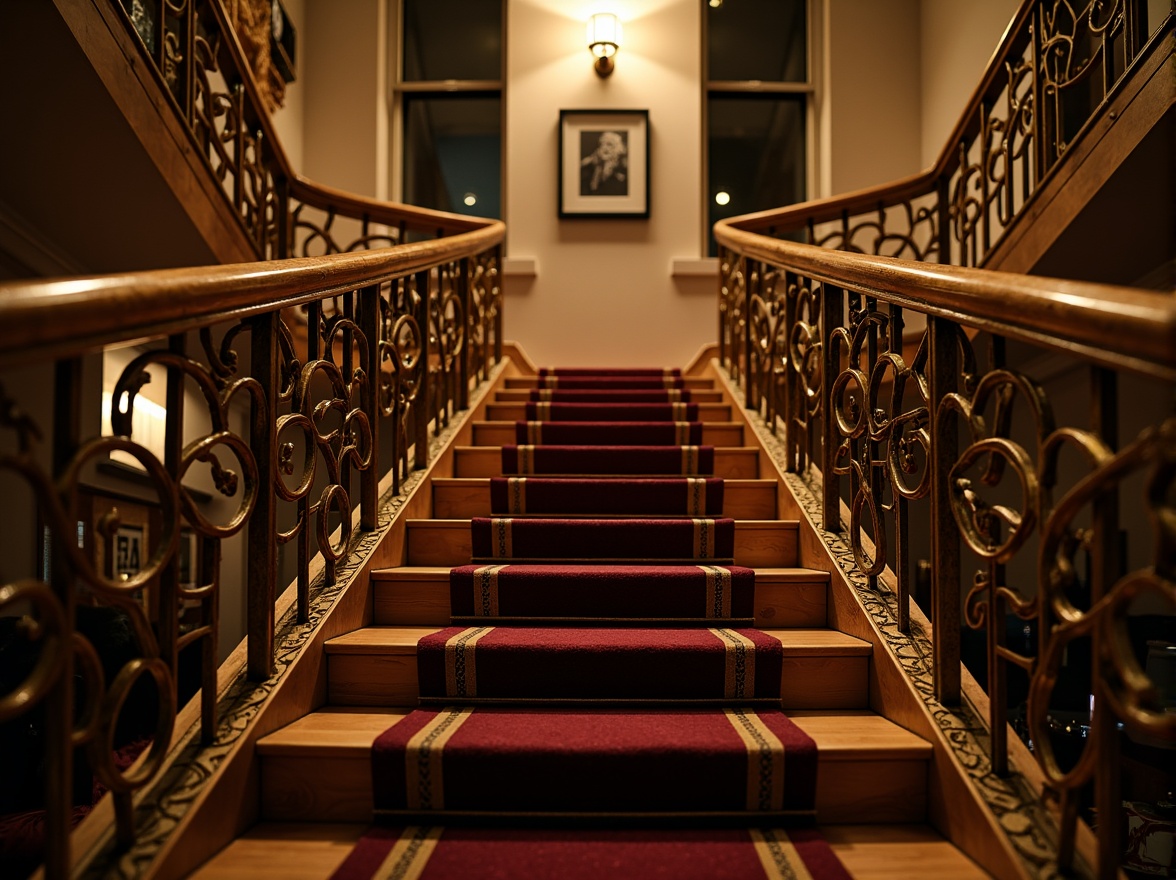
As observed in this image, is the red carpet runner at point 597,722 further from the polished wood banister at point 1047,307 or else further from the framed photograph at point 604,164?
the framed photograph at point 604,164

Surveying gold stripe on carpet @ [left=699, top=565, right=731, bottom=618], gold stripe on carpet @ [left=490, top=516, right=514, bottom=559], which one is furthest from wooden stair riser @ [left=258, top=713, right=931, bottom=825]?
gold stripe on carpet @ [left=490, top=516, right=514, bottom=559]

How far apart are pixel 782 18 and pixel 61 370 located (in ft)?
21.4

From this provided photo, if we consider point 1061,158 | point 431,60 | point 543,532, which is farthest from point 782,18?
point 543,532

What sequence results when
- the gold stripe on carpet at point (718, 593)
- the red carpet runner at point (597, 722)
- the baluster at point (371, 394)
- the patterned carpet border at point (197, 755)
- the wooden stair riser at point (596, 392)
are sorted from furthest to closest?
the wooden stair riser at point (596, 392)
the baluster at point (371, 394)
the gold stripe on carpet at point (718, 593)
the red carpet runner at point (597, 722)
the patterned carpet border at point (197, 755)

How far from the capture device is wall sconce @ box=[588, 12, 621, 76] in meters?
6.05

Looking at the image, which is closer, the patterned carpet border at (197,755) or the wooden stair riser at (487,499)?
the patterned carpet border at (197,755)

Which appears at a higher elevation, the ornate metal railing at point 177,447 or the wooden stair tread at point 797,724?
the ornate metal railing at point 177,447

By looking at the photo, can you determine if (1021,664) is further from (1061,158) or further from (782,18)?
(782,18)

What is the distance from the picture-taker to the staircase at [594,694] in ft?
5.44

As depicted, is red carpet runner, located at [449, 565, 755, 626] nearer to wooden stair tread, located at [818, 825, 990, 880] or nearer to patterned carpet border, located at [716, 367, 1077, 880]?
patterned carpet border, located at [716, 367, 1077, 880]

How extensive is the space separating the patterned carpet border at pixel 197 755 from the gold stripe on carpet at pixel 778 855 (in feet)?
3.21

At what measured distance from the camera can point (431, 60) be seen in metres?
6.56

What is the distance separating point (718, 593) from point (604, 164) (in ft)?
14.9

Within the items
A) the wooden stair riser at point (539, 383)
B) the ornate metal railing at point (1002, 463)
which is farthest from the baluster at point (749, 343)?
the wooden stair riser at point (539, 383)
